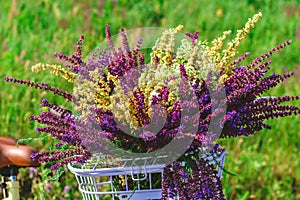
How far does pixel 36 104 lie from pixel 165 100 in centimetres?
223

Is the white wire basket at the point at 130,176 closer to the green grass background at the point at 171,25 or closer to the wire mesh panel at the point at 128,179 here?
the wire mesh panel at the point at 128,179

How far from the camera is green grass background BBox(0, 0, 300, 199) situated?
3811 millimetres

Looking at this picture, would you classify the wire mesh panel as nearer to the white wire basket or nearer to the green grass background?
the white wire basket

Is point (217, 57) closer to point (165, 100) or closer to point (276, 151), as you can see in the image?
point (165, 100)

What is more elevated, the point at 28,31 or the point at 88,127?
the point at 28,31

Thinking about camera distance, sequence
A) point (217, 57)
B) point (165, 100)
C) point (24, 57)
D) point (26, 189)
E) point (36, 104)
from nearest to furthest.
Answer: point (165, 100), point (217, 57), point (26, 189), point (36, 104), point (24, 57)

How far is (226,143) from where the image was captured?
4.02m

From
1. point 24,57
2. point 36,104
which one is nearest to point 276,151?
A: point 36,104

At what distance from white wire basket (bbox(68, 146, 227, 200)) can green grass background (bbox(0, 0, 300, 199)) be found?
0.83 m

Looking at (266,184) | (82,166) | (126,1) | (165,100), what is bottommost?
(266,184)

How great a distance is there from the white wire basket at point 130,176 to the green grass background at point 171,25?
0.83 metres

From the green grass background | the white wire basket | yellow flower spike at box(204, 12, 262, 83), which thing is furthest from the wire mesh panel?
the green grass background

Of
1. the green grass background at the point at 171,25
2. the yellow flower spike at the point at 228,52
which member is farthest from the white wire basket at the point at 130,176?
the green grass background at the point at 171,25

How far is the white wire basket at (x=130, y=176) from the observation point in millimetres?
1812
